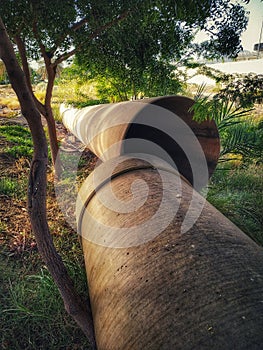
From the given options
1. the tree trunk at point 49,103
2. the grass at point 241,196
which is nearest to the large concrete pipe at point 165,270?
the grass at point 241,196

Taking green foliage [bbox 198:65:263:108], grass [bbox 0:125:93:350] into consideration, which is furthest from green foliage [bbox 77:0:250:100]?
grass [bbox 0:125:93:350]

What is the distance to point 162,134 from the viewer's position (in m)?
2.83

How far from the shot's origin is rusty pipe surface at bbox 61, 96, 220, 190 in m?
2.07

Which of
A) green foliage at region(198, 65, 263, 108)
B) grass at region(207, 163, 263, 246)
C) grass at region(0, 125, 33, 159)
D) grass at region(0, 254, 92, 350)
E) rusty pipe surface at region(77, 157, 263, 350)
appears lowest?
grass at region(207, 163, 263, 246)

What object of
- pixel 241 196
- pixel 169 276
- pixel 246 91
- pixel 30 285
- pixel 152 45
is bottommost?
pixel 241 196

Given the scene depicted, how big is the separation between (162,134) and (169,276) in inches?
85.4

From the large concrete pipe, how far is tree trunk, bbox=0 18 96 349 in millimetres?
200

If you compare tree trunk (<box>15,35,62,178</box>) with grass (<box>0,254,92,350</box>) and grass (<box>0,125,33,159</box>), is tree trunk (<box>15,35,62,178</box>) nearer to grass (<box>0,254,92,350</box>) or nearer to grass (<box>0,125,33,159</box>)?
grass (<box>0,125,33,159</box>)

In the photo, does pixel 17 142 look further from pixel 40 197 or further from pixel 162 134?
pixel 40 197

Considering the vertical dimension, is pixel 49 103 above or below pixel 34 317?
above

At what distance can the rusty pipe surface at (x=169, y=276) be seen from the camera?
0.68 meters

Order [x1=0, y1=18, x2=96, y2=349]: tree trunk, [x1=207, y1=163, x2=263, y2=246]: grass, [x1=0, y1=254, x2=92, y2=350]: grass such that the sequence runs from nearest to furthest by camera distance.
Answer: [x1=0, y1=18, x2=96, y2=349]: tree trunk → [x1=0, y1=254, x2=92, y2=350]: grass → [x1=207, y1=163, x2=263, y2=246]: grass

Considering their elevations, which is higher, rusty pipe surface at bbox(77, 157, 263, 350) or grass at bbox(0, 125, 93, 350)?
rusty pipe surface at bbox(77, 157, 263, 350)

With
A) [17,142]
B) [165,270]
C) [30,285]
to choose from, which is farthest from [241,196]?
[17,142]
